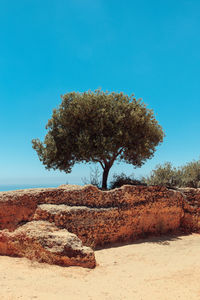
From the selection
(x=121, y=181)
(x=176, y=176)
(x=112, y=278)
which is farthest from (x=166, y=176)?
(x=112, y=278)

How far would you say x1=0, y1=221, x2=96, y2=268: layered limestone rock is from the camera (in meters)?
7.45

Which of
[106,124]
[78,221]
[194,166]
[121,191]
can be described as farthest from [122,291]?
[194,166]

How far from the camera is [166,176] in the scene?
75.9 feet

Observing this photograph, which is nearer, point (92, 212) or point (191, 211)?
point (92, 212)

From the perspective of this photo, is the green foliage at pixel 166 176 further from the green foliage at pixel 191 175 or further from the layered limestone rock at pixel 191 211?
the layered limestone rock at pixel 191 211

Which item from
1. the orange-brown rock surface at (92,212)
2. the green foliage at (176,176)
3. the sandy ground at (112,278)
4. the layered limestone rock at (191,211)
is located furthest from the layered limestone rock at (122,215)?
the green foliage at (176,176)

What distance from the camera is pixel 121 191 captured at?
11.4 metres

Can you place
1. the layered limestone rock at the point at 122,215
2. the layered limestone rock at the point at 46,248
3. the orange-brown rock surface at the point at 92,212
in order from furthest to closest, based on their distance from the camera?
1. the layered limestone rock at the point at 122,215
2. the orange-brown rock surface at the point at 92,212
3. the layered limestone rock at the point at 46,248

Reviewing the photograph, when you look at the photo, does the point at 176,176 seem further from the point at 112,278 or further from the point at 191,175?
the point at 112,278

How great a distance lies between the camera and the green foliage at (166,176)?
22869mm

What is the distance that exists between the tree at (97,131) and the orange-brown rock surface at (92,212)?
386cm

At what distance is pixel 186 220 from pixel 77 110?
8.98m

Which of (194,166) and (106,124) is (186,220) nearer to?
(106,124)

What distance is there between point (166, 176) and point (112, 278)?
56.9 ft
